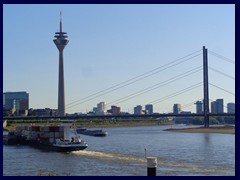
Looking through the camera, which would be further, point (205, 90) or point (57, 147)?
point (205, 90)

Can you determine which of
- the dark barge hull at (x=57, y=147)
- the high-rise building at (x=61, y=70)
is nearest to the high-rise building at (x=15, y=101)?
the high-rise building at (x=61, y=70)

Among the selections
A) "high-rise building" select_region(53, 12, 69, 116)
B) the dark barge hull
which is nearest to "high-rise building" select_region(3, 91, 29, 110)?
"high-rise building" select_region(53, 12, 69, 116)

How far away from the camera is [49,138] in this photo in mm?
31672

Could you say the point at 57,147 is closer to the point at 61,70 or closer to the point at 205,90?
the point at 205,90

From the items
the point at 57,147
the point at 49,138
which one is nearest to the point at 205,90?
the point at 49,138

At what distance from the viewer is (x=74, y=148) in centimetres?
2577

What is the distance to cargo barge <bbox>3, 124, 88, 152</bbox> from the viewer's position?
86.1ft

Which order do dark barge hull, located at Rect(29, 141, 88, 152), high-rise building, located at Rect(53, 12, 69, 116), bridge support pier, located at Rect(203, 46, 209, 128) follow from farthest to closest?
high-rise building, located at Rect(53, 12, 69, 116) < bridge support pier, located at Rect(203, 46, 209, 128) < dark barge hull, located at Rect(29, 141, 88, 152)

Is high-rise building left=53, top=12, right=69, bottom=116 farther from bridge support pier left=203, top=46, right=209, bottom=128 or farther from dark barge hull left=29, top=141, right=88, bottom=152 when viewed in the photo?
dark barge hull left=29, top=141, right=88, bottom=152

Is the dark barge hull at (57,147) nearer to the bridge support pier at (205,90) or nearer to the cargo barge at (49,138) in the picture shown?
the cargo barge at (49,138)

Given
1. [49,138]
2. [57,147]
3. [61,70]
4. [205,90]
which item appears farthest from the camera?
[61,70]

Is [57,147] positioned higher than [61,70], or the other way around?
[61,70]
